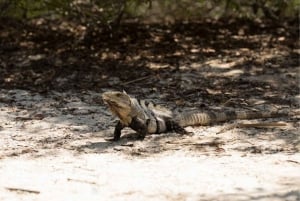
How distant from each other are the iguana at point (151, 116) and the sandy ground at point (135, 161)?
12 cm

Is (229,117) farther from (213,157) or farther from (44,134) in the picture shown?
(44,134)

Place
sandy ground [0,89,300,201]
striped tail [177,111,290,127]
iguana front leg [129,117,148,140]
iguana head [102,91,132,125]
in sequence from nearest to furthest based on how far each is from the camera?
sandy ground [0,89,300,201]
iguana head [102,91,132,125]
iguana front leg [129,117,148,140]
striped tail [177,111,290,127]

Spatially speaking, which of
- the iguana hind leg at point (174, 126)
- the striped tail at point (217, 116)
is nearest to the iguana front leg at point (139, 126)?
the iguana hind leg at point (174, 126)

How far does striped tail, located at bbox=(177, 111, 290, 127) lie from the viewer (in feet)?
24.7

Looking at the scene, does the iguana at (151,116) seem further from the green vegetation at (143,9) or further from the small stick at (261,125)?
the green vegetation at (143,9)

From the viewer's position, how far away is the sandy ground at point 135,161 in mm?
5328

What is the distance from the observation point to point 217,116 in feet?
25.2

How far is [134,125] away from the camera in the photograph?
7098 mm

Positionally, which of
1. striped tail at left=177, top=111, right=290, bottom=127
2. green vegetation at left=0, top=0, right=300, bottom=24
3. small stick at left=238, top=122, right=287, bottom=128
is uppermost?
green vegetation at left=0, top=0, right=300, bottom=24

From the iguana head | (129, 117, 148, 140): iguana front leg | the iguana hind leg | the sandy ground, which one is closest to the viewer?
the sandy ground

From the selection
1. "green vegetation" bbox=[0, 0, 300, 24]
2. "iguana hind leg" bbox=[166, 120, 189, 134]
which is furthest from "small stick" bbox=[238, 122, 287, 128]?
"green vegetation" bbox=[0, 0, 300, 24]

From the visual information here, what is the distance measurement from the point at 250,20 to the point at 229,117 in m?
5.68

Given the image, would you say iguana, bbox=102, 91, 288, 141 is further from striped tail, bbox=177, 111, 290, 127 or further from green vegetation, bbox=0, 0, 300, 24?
green vegetation, bbox=0, 0, 300, 24

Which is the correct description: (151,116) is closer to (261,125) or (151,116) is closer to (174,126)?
(174,126)
